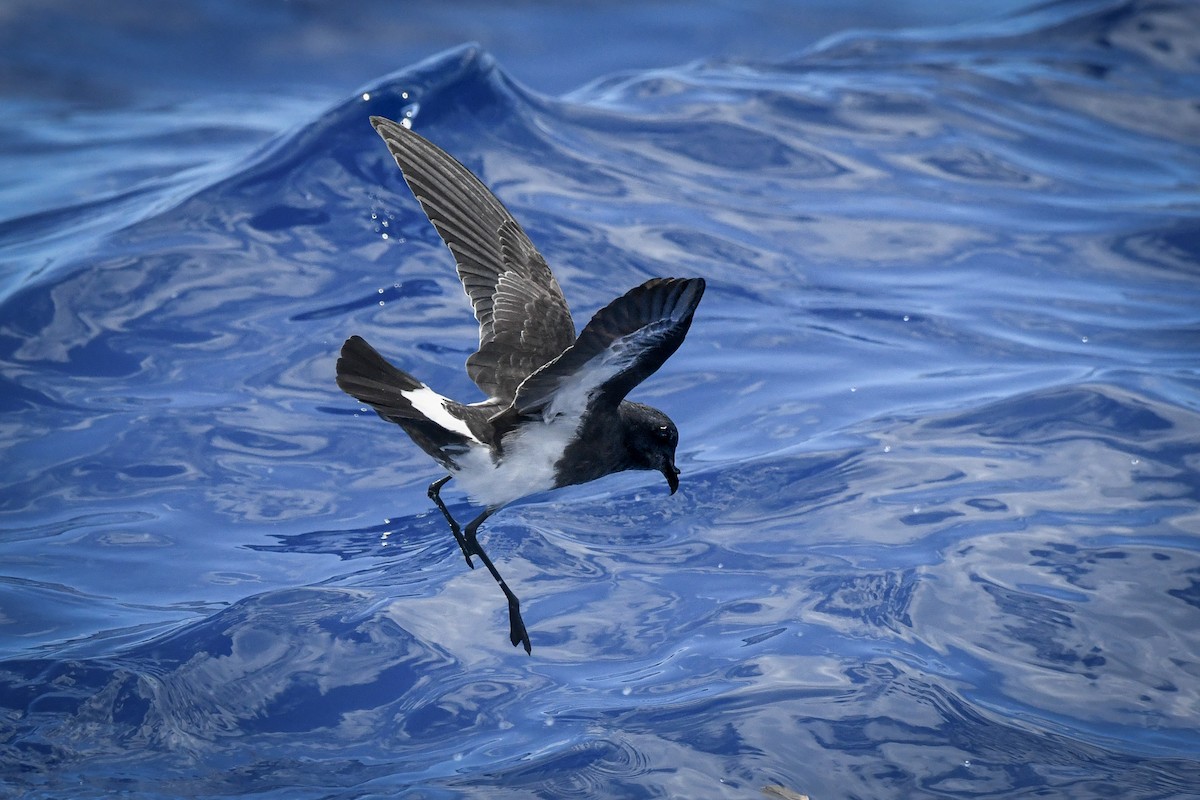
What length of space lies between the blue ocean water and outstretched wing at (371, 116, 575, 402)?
1.29 m

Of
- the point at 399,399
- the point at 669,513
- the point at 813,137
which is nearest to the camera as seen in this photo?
the point at 399,399

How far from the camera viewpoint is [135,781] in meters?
4.74

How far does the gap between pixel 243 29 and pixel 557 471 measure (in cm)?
1374

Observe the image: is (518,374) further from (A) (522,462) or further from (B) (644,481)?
(B) (644,481)

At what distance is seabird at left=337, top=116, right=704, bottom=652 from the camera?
417 cm

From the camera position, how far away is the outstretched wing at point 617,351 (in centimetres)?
385

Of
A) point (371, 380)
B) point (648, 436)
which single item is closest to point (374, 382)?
point (371, 380)

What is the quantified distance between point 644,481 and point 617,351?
9.18 feet

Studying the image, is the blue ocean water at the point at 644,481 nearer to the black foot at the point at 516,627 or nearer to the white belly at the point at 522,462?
the black foot at the point at 516,627

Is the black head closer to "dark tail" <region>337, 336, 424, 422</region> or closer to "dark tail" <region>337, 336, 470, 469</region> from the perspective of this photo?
"dark tail" <region>337, 336, 470, 469</region>

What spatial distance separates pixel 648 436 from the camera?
17.4 ft

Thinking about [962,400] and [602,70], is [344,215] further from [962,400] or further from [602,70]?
[602,70]

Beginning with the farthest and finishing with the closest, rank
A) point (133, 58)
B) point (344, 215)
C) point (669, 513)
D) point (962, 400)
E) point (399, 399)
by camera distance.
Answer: point (133, 58), point (344, 215), point (962, 400), point (669, 513), point (399, 399)

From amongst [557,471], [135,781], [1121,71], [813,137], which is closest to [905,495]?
[557,471]
